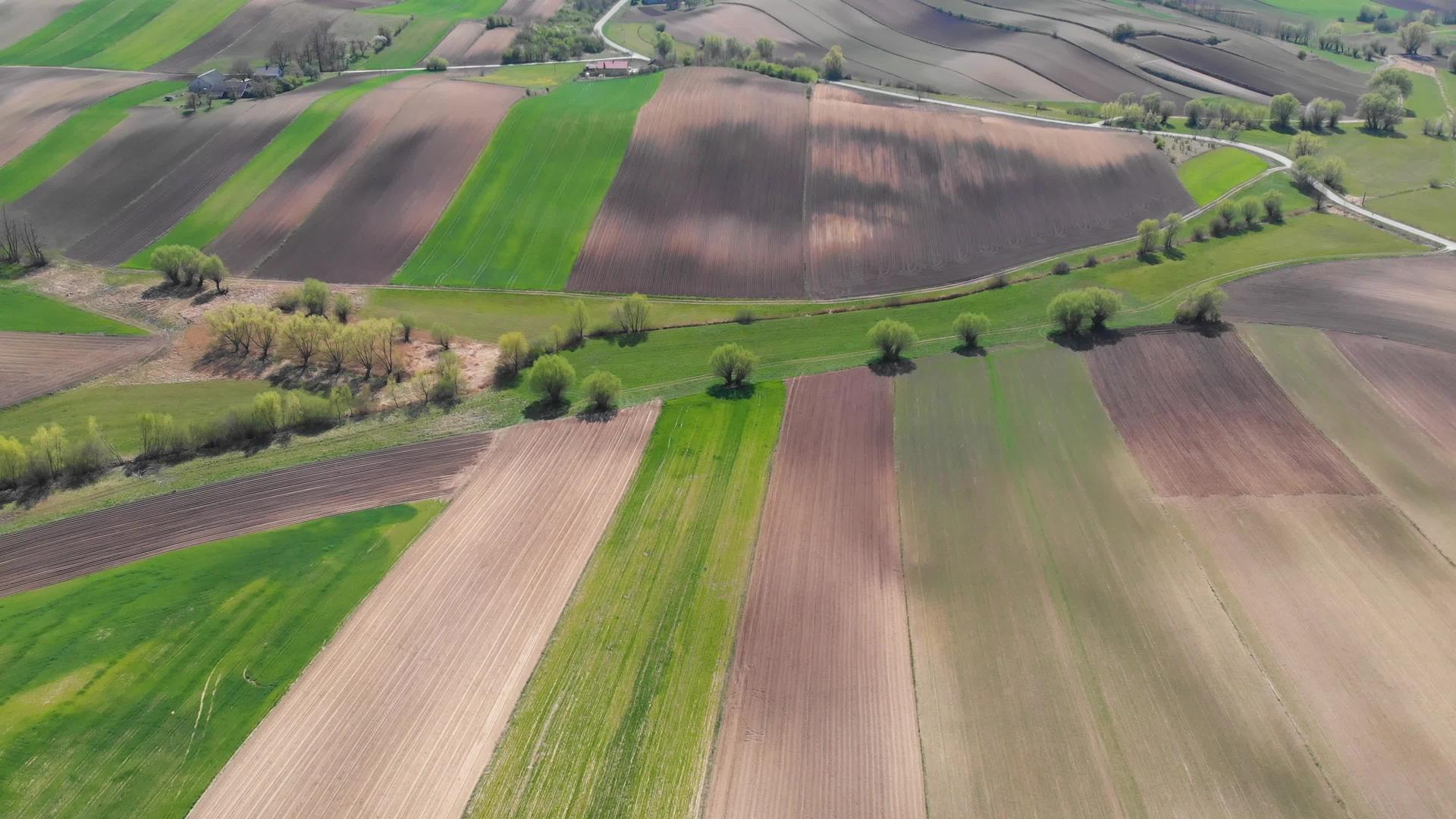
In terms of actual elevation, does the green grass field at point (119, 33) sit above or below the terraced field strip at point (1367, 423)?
above

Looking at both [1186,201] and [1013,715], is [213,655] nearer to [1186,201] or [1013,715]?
[1013,715]

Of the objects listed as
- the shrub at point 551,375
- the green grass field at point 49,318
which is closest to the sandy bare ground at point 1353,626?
the shrub at point 551,375

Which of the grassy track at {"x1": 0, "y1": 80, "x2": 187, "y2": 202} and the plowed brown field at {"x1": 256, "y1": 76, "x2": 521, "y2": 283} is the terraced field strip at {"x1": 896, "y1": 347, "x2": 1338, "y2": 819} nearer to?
the plowed brown field at {"x1": 256, "y1": 76, "x2": 521, "y2": 283}

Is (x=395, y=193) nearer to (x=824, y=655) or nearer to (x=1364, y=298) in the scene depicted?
(x=824, y=655)

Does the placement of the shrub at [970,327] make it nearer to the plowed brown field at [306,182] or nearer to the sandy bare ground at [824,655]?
the sandy bare ground at [824,655]

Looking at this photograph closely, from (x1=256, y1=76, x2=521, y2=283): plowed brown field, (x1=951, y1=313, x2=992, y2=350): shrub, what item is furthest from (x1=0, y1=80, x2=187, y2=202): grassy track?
(x1=951, y1=313, x2=992, y2=350): shrub
